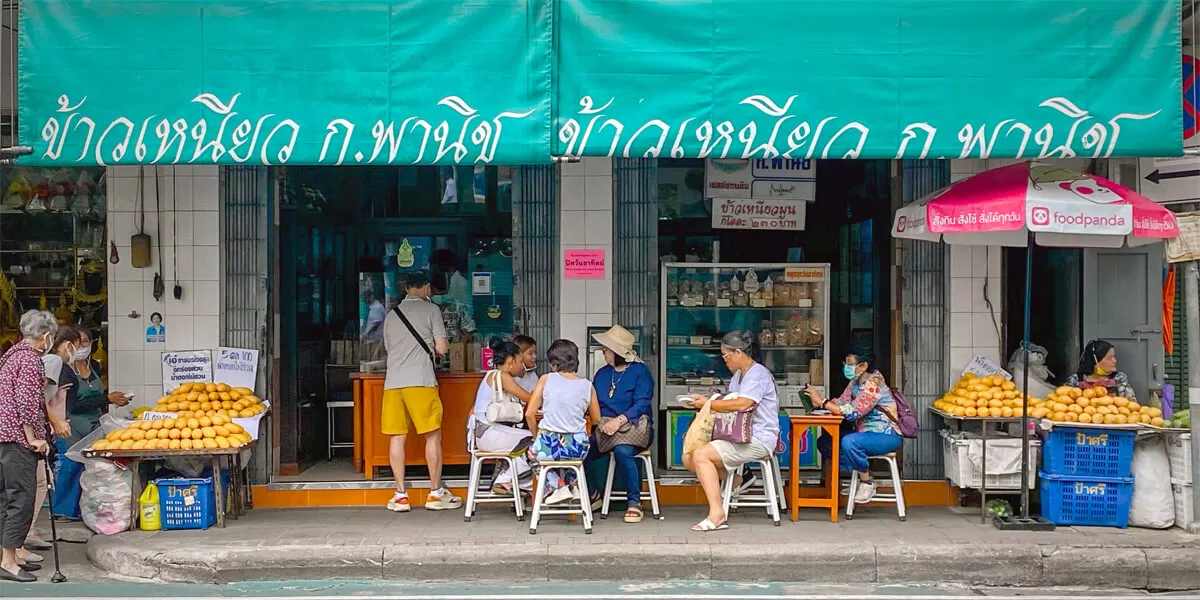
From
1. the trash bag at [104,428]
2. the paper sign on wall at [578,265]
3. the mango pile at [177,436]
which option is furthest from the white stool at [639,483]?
the trash bag at [104,428]

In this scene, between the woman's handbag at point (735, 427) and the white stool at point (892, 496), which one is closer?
the woman's handbag at point (735, 427)

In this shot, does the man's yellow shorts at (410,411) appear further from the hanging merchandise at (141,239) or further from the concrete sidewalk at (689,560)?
the hanging merchandise at (141,239)

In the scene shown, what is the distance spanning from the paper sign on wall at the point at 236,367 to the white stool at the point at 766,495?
Result: 158 inches

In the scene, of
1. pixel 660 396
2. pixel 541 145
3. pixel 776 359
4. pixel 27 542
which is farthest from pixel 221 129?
pixel 776 359

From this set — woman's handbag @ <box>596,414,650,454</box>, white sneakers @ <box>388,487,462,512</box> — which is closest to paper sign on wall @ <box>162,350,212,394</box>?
white sneakers @ <box>388,487,462,512</box>

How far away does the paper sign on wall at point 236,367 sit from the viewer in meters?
9.06

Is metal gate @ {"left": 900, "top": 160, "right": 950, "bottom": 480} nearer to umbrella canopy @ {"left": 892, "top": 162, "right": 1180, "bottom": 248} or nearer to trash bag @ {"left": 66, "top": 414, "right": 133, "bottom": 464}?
umbrella canopy @ {"left": 892, "top": 162, "right": 1180, "bottom": 248}

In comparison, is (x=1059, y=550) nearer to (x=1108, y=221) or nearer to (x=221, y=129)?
(x=1108, y=221)

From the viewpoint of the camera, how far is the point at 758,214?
9.75 meters

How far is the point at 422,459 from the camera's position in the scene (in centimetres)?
960

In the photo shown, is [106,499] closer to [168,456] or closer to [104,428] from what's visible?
[168,456]

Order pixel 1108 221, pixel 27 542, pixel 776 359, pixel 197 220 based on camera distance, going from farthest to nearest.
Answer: pixel 776 359 → pixel 197 220 → pixel 27 542 → pixel 1108 221

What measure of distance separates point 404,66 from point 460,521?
11.4 feet

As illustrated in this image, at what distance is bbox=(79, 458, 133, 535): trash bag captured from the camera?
8.15 meters
